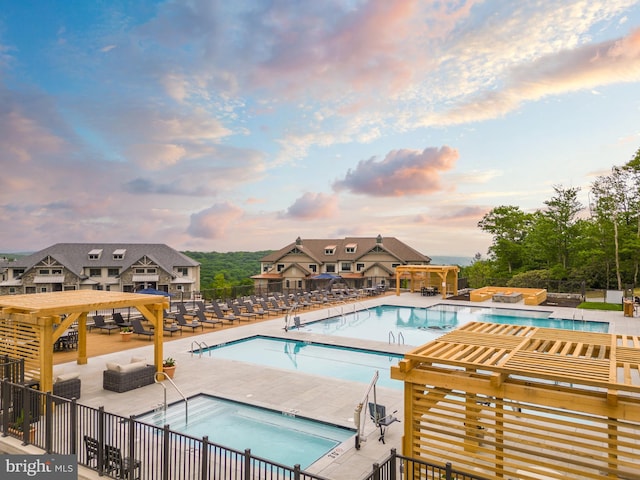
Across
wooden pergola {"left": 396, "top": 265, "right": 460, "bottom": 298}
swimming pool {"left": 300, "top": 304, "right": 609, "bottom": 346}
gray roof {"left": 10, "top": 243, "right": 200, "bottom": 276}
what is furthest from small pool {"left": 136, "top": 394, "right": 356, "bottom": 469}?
gray roof {"left": 10, "top": 243, "right": 200, "bottom": 276}

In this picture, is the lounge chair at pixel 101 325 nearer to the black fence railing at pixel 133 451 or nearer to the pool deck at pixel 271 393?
the pool deck at pixel 271 393

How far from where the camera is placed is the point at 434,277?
3525 centimetres

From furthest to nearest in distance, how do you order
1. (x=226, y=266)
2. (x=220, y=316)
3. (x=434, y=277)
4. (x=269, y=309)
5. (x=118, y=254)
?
(x=226, y=266) → (x=118, y=254) → (x=434, y=277) → (x=269, y=309) → (x=220, y=316)

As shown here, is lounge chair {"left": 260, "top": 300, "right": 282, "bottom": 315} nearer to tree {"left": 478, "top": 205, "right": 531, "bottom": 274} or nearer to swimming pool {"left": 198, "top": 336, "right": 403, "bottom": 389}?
swimming pool {"left": 198, "top": 336, "right": 403, "bottom": 389}

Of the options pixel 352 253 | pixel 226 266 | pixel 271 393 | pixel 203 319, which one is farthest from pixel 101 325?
pixel 226 266

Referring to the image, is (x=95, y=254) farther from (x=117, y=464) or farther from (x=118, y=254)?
(x=117, y=464)

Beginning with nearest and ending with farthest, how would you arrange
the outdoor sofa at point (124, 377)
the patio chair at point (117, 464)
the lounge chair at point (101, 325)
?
1. the patio chair at point (117, 464)
2. the outdoor sofa at point (124, 377)
3. the lounge chair at point (101, 325)

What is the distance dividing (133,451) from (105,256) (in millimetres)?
48055

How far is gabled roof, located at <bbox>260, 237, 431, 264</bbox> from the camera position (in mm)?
47022

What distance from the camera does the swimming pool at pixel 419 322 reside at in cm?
1919

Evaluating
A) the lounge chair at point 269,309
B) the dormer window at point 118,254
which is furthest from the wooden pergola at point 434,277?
the dormer window at point 118,254

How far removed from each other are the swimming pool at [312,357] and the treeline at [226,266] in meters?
55.8

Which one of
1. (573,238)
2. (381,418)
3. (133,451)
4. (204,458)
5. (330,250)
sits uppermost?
(573,238)

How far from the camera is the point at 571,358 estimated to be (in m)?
5.69
